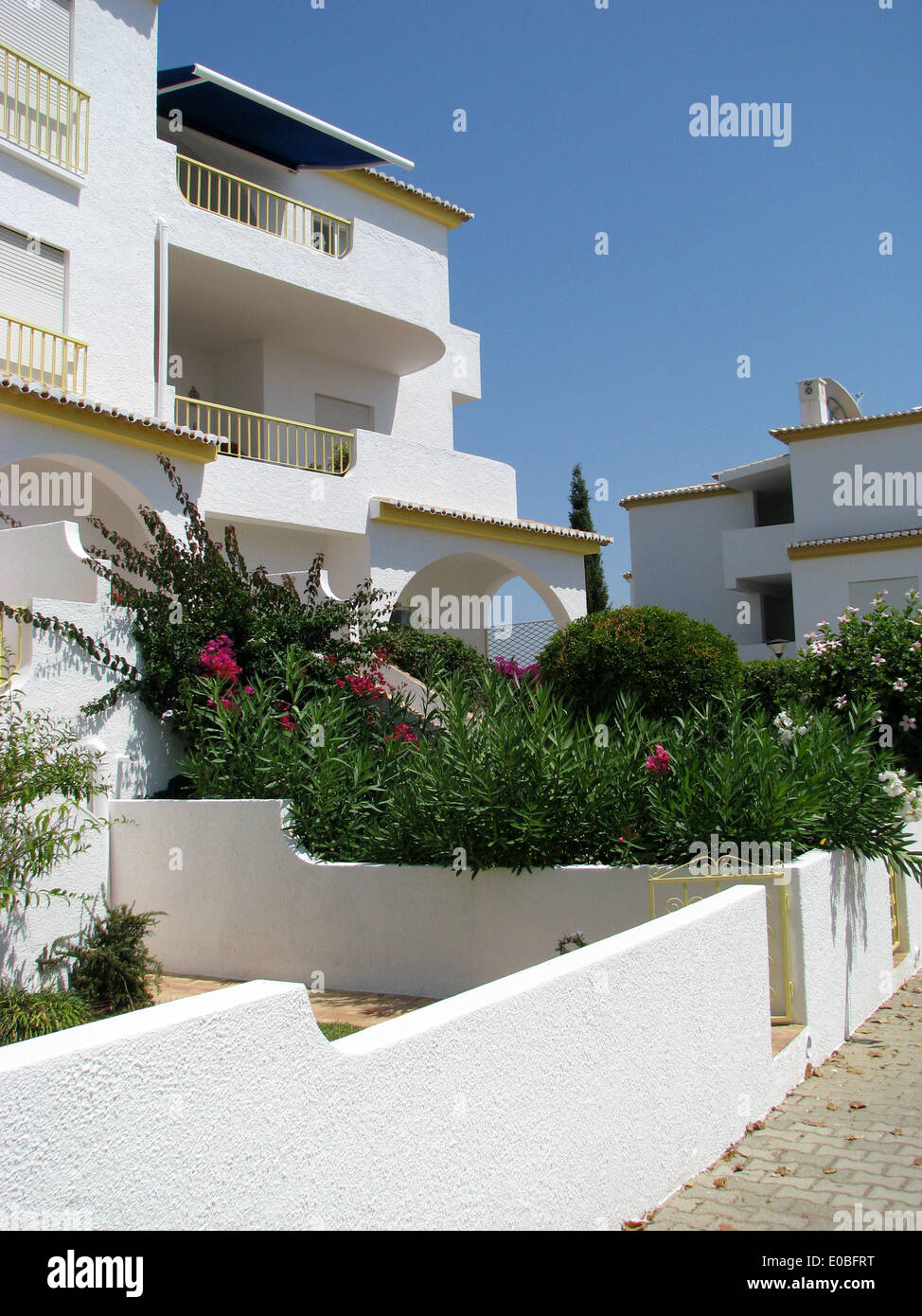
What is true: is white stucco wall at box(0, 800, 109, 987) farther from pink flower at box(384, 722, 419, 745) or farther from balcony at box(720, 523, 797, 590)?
balcony at box(720, 523, 797, 590)

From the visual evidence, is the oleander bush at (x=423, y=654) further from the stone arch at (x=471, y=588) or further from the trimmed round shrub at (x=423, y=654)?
the stone arch at (x=471, y=588)

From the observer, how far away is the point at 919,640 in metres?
12.7

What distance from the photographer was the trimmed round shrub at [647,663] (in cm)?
1530

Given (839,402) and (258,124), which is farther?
(839,402)

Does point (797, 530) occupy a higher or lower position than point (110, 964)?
higher

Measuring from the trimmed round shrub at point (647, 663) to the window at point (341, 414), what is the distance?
21.8 feet

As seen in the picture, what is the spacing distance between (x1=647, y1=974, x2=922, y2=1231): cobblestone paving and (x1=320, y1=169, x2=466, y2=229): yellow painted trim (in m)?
17.1

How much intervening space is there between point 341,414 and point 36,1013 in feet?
46.8

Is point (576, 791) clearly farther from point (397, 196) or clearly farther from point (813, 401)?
point (813, 401)

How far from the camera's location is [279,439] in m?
17.8

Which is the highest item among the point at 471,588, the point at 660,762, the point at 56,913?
the point at 471,588

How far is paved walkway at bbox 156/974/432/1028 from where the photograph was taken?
26.1 ft

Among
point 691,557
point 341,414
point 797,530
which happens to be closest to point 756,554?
point 797,530

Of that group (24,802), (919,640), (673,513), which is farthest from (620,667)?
(673,513)
